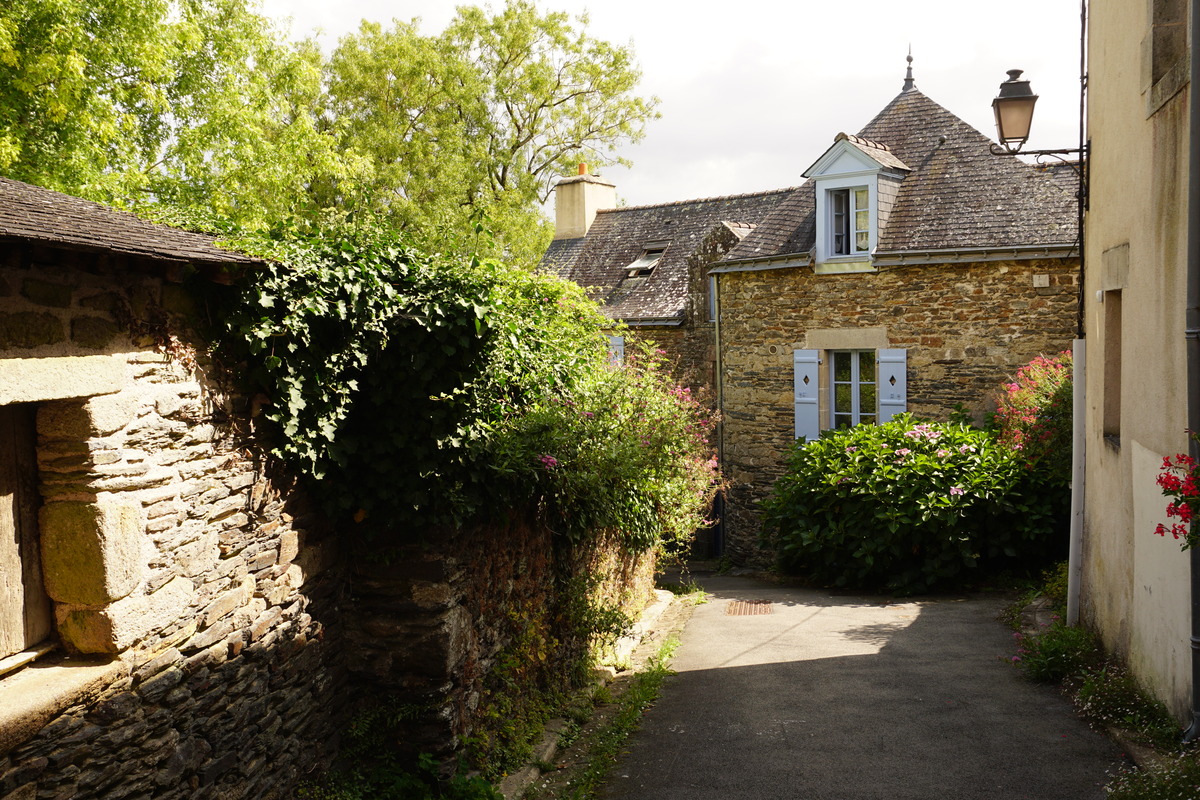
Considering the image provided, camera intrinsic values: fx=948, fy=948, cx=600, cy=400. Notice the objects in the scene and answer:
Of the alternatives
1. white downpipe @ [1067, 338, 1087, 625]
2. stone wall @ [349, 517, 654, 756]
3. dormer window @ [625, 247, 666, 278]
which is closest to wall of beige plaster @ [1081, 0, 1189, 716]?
white downpipe @ [1067, 338, 1087, 625]

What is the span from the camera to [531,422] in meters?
6.06

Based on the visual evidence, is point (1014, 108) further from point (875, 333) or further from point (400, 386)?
point (400, 386)

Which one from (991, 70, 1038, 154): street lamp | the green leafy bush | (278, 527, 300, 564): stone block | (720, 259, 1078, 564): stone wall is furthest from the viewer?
(720, 259, 1078, 564): stone wall

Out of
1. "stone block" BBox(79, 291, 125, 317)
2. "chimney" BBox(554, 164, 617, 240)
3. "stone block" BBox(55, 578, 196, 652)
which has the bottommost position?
"stone block" BBox(55, 578, 196, 652)

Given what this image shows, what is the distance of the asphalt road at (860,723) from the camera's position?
5539 millimetres

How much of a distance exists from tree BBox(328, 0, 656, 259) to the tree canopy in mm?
41

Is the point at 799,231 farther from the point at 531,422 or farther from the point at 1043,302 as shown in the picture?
the point at 531,422

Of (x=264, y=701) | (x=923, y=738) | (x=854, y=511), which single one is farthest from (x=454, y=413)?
(x=854, y=511)

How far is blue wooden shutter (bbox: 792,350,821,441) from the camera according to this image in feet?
47.4

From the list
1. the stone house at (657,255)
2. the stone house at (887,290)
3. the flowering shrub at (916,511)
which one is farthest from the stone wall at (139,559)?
the stone house at (657,255)

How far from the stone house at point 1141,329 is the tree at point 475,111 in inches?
671

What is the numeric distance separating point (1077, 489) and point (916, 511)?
9.52ft

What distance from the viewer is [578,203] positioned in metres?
22.8

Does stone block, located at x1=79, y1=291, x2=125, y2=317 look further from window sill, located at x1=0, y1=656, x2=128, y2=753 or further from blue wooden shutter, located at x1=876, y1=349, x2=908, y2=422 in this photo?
blue wooden shutter, located at x1=876, y1=349, x2=908, y2=422
